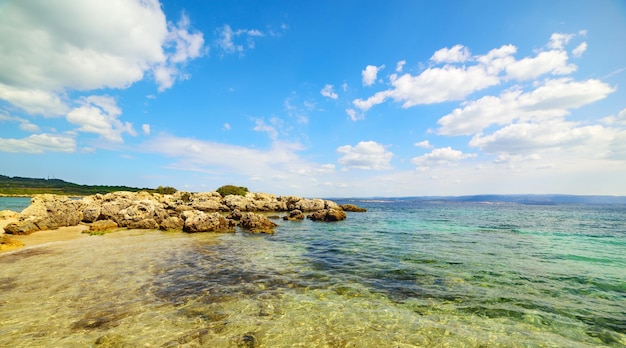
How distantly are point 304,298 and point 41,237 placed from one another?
26421 millimetres

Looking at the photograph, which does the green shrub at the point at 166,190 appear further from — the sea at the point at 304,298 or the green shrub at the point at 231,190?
the sea at the point at 304,298

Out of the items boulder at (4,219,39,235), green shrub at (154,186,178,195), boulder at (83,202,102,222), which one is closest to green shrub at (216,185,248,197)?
green shrub at (154,186,178,195)

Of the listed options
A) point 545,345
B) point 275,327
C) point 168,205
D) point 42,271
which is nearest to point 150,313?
point 275,327

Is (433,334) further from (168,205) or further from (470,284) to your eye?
(168,205)

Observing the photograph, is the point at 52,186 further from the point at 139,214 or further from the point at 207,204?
the point at 139,214

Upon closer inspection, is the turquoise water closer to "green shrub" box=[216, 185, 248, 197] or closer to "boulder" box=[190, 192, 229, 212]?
"boulder" box=[190, 192, 229, 212]

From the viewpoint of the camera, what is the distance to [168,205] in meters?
49.9

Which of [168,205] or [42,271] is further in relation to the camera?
[168,205]

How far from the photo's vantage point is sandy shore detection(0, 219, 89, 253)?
61.0ft

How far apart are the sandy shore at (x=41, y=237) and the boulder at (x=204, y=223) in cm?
859

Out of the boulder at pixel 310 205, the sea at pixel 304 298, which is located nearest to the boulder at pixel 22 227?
the sea at pixel 304 298

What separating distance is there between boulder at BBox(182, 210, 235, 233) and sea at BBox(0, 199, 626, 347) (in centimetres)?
881

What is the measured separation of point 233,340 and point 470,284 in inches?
441

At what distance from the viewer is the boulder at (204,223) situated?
2841 centimetres
